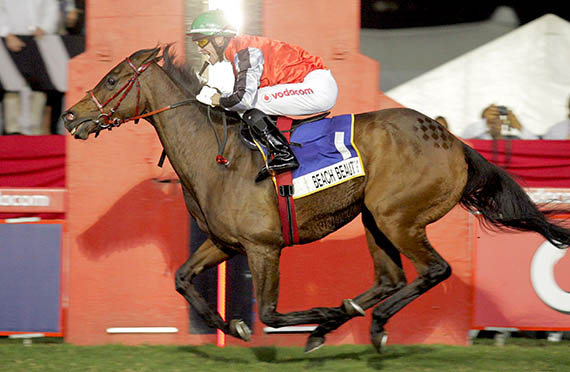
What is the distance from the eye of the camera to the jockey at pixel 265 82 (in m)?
5.23

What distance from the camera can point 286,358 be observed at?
5918mm

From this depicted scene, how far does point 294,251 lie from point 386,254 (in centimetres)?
101

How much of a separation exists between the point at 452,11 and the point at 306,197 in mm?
5559

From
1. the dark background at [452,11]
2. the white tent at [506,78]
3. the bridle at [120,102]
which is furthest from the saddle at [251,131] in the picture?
the dark background at [452,11]

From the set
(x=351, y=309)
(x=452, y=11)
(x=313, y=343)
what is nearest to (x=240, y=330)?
(x=313, y=343)

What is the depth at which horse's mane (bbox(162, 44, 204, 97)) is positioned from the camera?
5699 mm

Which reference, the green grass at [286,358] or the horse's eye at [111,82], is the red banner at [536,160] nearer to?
the green grass at [286,358]

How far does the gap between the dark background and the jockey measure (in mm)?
4694

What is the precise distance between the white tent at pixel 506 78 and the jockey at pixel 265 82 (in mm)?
4366

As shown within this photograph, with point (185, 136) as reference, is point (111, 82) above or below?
above

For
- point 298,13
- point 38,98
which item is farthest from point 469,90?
point 38,98

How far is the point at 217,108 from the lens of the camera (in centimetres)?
565

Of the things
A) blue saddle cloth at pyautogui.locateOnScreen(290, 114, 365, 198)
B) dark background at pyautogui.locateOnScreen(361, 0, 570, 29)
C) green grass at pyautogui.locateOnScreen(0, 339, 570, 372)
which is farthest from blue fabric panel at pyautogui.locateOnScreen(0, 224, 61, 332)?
dark background at pyautogui.locateOnScreen(361, 0, 570, 29)

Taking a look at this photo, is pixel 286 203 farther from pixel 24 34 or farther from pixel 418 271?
pixel 24 34
